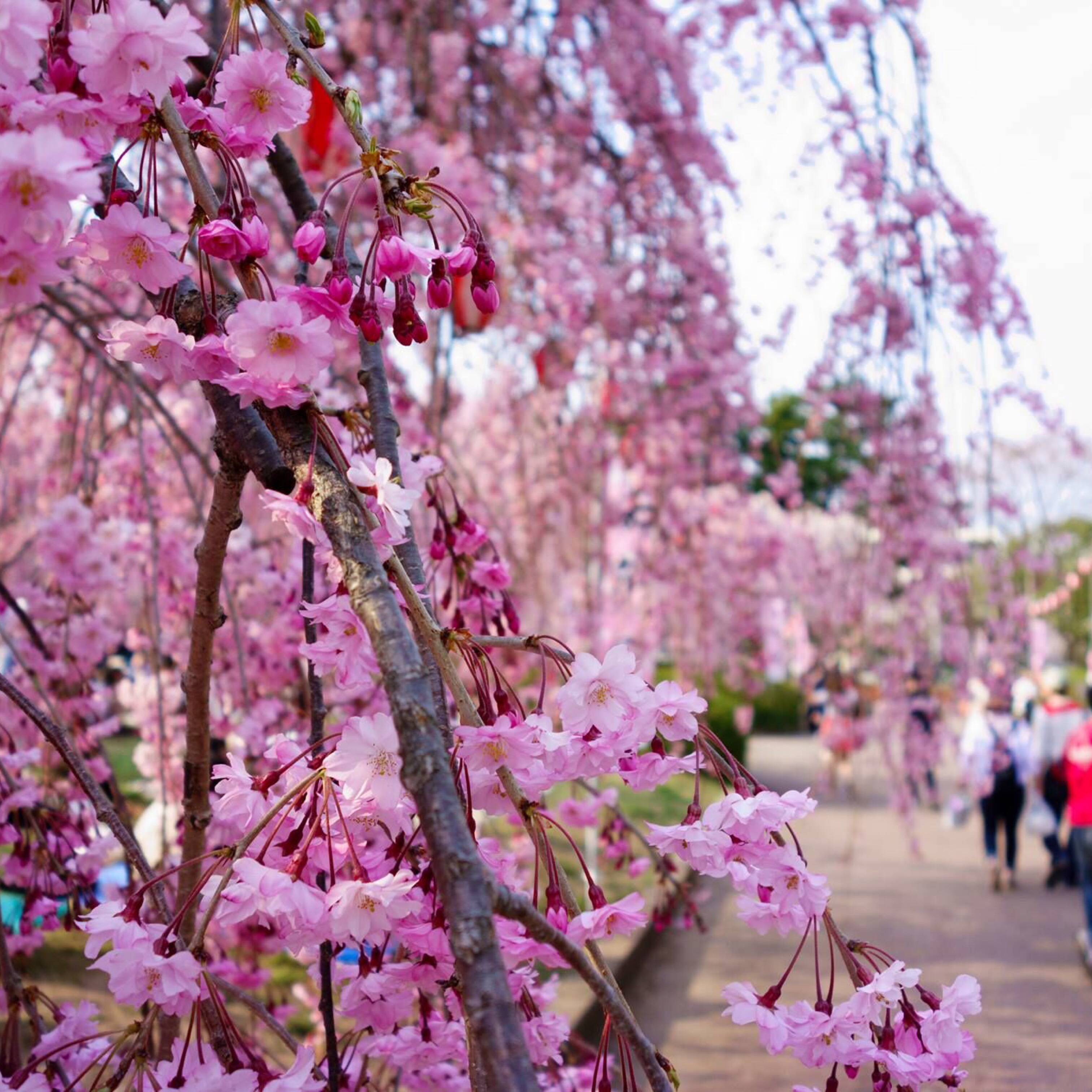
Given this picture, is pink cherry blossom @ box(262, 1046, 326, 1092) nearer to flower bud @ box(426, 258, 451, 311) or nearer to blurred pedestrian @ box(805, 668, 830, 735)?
flower bud @ box(426, 258, 451, 311)

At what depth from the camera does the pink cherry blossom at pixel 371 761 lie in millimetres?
780

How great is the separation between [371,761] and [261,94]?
58cm

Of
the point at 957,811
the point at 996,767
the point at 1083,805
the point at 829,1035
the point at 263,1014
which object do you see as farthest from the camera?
the point at 957,811

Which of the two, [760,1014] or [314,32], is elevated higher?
[314,32]

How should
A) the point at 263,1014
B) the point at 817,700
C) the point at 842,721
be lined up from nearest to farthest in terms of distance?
the point at 263,1014 < the point at 842,721 < the point at 817,700

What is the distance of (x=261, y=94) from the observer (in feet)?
3.07

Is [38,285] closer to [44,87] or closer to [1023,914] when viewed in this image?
[44,87]

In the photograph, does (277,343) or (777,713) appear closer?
(277,343)

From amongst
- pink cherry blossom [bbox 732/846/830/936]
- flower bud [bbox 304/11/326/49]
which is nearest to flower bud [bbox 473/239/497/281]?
flower bud [bbox 304/11/326/49]

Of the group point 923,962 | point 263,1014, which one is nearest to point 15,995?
point 263,1014

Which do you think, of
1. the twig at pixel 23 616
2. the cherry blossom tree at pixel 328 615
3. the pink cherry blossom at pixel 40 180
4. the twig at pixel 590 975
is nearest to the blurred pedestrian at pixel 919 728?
the cherry blossom tree at pixel 328 615

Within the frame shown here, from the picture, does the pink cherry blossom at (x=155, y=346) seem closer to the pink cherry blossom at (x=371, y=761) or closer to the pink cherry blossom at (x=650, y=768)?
the pink cherry blossom at (x=371, y=761)

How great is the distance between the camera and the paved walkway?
404 cm

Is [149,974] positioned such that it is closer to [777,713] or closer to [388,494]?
[388,494]
